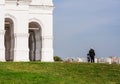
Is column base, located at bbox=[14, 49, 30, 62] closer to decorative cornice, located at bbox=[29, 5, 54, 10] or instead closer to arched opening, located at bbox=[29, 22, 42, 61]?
arched opening, located at bbox=[29, 22, 42, 61]

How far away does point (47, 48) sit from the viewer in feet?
211

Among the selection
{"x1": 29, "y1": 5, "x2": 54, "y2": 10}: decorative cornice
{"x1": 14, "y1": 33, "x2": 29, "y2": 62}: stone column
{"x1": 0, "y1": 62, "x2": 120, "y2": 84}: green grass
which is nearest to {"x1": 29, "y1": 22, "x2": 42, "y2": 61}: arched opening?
{"x1": 29, "y1": 5, "x2": 54, "y2": 10}: decorative cornice

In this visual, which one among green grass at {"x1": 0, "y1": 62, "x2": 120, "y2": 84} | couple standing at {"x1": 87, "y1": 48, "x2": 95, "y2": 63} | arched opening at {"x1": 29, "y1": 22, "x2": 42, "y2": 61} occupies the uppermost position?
arched opening at {"x1": 29, "y1": 22, "x2": 42, "y2": 61}

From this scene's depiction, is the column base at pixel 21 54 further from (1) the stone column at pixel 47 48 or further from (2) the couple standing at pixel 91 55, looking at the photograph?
(2) the couple standing at pixel 91 55

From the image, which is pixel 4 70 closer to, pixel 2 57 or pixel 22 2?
pixel 2 57

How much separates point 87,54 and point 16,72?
19909 mm

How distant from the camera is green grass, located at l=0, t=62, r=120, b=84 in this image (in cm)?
3825

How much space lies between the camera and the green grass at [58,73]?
3825 cm

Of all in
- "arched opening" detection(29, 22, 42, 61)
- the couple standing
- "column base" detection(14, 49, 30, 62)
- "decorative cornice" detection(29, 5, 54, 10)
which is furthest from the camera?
"arched opening" detection(29, 22, 42, 61)

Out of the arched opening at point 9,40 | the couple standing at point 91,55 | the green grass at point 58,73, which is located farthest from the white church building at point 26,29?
the green grass at point 58,73

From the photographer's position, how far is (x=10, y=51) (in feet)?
205

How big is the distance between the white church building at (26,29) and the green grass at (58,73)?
39.4 feet

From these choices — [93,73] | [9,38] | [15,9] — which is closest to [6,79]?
[93,73]

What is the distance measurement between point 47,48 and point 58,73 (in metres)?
21.6
